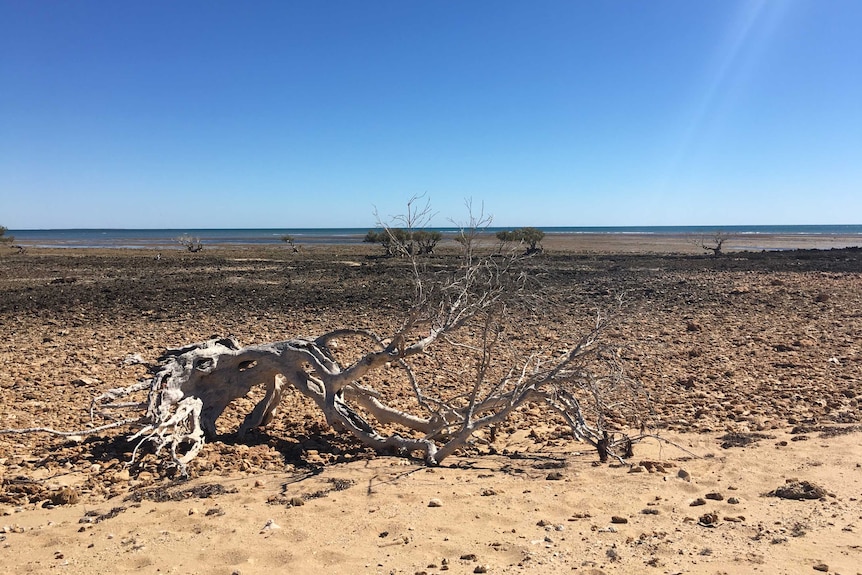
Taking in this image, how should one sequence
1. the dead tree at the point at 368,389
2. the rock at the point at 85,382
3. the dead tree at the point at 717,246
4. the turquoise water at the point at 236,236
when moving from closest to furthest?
the dead tree at the point at 368,389
the rock at the point at 85,382
the dead tree at the point at 717,246
the turquoise water at the point at 236,236

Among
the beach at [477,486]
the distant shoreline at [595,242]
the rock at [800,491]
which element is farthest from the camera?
the distant shoreline at [595,242]

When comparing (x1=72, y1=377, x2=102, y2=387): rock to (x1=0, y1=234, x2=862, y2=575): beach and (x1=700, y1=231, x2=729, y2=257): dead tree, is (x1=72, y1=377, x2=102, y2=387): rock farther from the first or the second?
(x1=700, y1=231, x2=729, y2=257): dead tree

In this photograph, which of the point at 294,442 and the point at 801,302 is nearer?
the point at 294,442

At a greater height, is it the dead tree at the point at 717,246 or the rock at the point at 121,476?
the dead tree at the point at 717,246

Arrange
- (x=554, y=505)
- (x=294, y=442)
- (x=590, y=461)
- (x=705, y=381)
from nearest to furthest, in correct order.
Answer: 1. (x=554, y=505)
2. (x=590, y=461)
3. (x=294, y=442)
4. (x=705, y=381)

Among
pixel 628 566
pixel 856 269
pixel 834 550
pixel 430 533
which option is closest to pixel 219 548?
pixel 430 533

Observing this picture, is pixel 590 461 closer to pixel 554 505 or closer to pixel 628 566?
pixel 554 505

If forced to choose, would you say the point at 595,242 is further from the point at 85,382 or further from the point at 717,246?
the point at 85,382

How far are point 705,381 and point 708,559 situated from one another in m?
5.22

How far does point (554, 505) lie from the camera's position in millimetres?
4426

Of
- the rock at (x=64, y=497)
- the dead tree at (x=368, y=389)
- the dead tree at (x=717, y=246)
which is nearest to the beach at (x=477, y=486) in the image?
the rock at (x=64, y=497)

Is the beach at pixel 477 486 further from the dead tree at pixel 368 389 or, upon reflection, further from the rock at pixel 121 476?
the dead tree at pixel 368 389

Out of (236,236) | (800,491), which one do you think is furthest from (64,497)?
(236,236)

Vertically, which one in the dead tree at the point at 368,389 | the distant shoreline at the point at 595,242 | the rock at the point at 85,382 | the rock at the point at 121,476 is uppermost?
the distant shoreline at the point at 595,242
